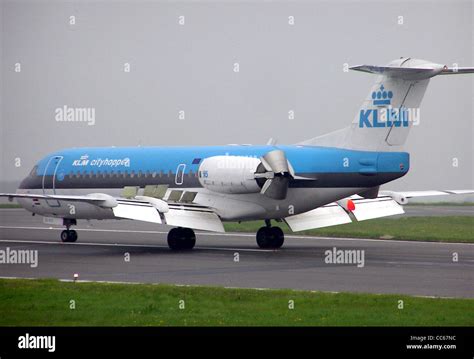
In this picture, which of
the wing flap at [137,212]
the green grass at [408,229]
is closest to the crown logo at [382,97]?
the wing flap at [137,212]

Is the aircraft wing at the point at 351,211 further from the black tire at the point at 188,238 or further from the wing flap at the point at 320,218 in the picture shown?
the black tire at the point at 188,238

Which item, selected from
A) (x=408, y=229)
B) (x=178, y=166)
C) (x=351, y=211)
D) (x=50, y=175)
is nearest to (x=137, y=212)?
(x=178, y=166)

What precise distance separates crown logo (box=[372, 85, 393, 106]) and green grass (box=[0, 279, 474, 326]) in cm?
1051

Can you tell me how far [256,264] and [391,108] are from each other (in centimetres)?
643

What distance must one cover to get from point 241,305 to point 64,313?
3541 mm

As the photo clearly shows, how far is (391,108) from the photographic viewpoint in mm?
30672

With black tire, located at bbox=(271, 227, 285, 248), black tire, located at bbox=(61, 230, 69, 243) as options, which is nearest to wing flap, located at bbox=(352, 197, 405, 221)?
black tire, located at bbox=(271, 227, 285, 248)

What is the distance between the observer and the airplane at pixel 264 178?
30672 mm

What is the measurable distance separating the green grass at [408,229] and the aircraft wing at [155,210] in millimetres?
10005

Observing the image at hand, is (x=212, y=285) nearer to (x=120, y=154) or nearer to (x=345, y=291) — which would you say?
(x=345, y=291)

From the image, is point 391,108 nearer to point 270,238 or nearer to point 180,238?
point 270,238
